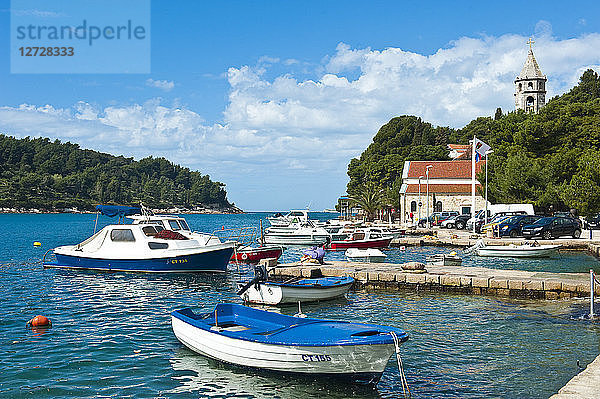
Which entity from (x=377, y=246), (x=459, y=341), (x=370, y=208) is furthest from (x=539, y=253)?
(x=370, y=208)

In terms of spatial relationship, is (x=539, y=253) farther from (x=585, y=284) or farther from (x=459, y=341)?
(x=459, y=341)

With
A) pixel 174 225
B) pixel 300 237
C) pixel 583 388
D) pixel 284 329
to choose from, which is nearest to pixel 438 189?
pixel 300 237

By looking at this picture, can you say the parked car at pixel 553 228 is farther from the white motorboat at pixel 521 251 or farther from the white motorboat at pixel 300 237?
the white motorboat at pixel 300 237

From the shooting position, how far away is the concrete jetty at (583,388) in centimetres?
734

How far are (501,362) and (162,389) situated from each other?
22.8 feet

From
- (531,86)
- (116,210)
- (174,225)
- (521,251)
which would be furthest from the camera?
(531,86)

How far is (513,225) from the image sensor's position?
3956cm

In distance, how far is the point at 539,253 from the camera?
1203 inches

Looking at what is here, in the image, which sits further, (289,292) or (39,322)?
(289,292)

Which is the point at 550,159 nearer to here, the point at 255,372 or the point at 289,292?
the point at 289,292

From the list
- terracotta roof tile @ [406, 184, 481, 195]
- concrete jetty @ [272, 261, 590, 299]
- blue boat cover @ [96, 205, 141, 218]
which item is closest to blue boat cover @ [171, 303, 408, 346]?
concrete jetty @ [272, 261, 590, 299]

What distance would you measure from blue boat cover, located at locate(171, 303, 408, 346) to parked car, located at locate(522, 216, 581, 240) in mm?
31734

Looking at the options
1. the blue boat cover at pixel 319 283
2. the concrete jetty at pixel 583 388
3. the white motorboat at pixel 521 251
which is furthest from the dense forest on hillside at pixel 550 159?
the concrete jetty at pixel 583 388

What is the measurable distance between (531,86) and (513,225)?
74.4 metres
